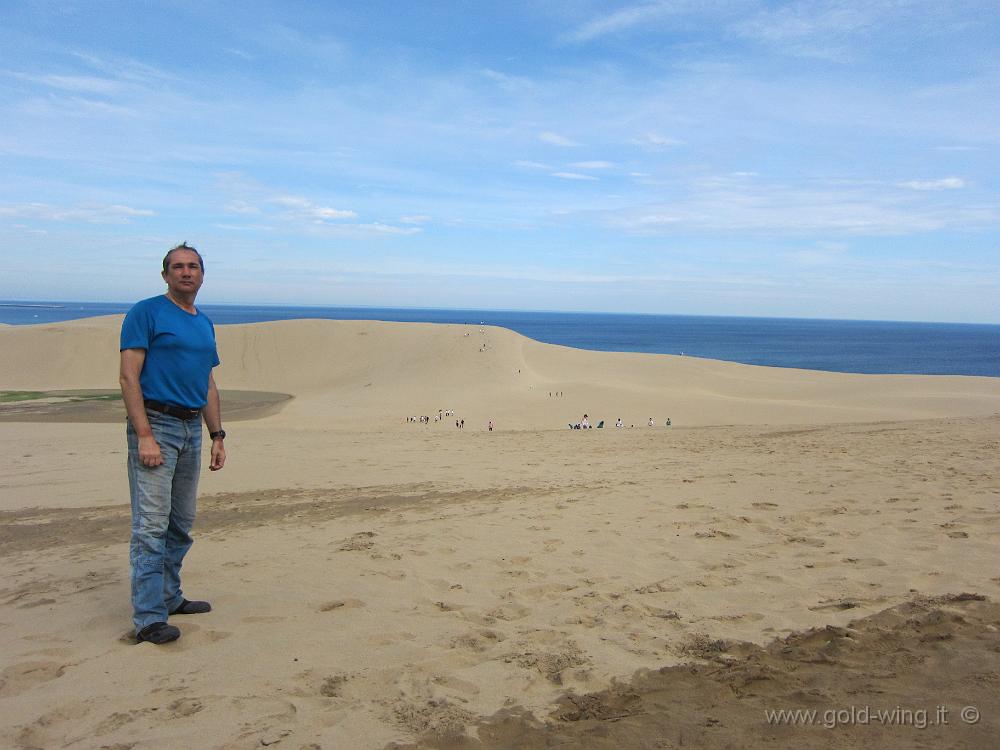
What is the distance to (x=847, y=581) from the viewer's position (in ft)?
15.0

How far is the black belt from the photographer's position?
401 cm

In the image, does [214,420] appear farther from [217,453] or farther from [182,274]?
[182,274]

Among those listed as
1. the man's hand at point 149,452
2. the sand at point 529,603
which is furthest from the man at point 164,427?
the sand at point 529,603

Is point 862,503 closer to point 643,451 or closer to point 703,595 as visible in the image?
point 703,595

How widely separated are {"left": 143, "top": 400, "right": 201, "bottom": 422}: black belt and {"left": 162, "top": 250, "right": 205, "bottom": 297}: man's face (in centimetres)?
65

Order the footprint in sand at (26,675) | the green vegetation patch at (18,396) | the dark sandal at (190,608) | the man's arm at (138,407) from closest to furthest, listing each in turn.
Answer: the footprint in sand at (26,675)
the man's arm at (138,407)
the dark sandal at (190,608)
the green vegetation patch at (18,396)

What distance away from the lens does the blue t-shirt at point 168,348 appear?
3.92 meters

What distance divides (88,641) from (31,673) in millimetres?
408

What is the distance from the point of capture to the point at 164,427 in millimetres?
4031

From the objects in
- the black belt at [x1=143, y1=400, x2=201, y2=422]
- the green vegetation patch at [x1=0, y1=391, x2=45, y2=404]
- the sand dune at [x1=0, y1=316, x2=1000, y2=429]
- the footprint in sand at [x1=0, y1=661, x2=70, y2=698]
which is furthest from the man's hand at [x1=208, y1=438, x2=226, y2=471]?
the green vegetation patch at [x1=0, y1=391, x2=45, y2=404]

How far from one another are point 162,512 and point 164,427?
0.48 metres

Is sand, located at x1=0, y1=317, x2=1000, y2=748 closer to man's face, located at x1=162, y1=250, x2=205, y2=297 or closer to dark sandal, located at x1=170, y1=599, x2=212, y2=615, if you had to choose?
dark sandal, located at x1=170, y1=599, x2=212, y2=615

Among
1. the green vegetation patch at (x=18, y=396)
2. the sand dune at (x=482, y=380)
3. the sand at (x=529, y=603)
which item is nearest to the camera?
the sand at (x=529, y=603)

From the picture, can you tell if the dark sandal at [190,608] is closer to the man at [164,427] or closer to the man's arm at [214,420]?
the man at [164,427]
